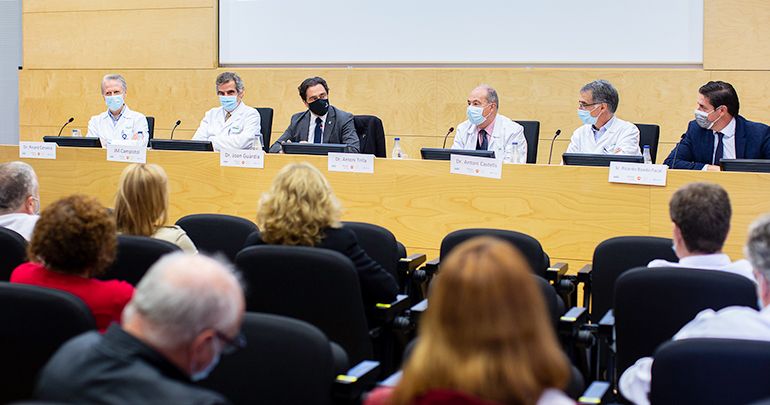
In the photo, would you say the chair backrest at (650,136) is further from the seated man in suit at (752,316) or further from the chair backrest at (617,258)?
the seated man in suit at (752,316)

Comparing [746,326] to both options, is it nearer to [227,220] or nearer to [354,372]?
[354,372]

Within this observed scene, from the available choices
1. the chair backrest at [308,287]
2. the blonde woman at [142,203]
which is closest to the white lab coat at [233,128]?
the blonde woman at [142,203]

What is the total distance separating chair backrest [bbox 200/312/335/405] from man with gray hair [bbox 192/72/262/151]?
354 cm

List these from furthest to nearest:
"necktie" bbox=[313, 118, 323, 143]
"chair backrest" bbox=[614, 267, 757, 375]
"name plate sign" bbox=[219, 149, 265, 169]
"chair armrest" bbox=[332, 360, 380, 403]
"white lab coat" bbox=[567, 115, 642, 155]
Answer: "necktie" bbox=[313, 118, 323, 143]
"white lab coat" bbox=[567, 115, 642, 155]
"name plate sign" bbox=[219, 149, 265, 169]
"chair backrest" bbox=[614, 267, 757, 375]
"chair armrest" bbox=[332, 360, 380, 403]

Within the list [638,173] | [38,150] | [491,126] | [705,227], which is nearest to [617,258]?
[705,227]

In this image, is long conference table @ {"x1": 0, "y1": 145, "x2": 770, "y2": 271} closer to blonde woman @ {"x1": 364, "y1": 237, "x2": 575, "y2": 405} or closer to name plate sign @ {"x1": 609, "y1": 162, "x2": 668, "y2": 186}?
name plate sign @ {"x1": 609, "y1": 162, "x2": 668, "y2": 186}

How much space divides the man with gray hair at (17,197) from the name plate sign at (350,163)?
154 centimetres

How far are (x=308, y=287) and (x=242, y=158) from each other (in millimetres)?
1978

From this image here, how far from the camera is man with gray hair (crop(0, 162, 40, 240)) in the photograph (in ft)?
7.43

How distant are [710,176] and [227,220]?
7.16 ft

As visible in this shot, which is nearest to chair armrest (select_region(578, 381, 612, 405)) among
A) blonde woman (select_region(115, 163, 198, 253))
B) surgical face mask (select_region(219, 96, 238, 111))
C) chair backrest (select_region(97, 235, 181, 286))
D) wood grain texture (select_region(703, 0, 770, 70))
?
chair backrest (select_region(97, 235, 181, 286))

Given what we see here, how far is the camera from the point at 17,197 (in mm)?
2324

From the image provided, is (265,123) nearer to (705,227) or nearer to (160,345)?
(705,227)

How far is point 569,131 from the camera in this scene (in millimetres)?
5371
